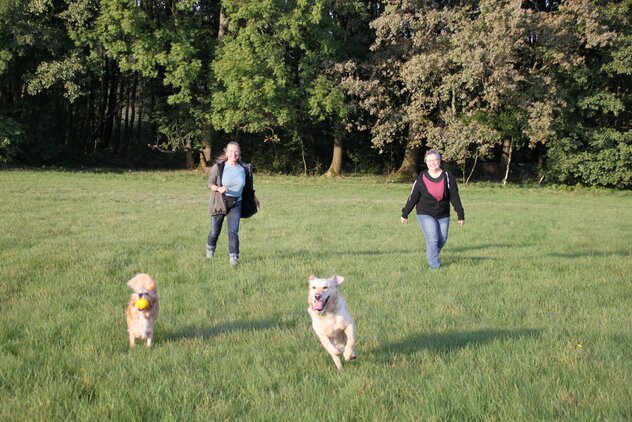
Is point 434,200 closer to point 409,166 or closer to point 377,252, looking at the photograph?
point 377,252

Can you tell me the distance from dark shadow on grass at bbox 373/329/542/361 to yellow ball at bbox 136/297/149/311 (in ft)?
7.13

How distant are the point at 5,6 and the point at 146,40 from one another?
7.74 m

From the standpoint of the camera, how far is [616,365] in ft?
16.3

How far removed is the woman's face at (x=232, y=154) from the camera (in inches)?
394

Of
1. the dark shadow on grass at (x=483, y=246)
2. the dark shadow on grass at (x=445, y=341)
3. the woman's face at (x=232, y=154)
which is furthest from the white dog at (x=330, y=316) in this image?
the dark shadow on grass at (x=483, y=246)

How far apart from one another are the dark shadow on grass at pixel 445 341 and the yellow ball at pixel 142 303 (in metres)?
2.17

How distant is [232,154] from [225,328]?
452 cm

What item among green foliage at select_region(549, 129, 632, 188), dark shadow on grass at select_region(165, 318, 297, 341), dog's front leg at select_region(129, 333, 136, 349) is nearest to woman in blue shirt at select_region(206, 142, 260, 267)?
dark shadow on grass at select_region(165, 318, 297, 341)

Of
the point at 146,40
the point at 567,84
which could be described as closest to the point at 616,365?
the point at 567,84

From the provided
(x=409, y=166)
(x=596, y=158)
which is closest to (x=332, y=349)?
(x=596, y=158)

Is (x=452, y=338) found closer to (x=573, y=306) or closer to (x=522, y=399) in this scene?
(x=522, y=399)

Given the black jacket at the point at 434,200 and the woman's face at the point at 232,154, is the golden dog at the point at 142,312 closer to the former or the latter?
the woman's face at the point at 232,154

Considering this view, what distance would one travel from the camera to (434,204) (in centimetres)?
1021

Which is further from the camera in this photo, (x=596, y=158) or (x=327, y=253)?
(x=596, y=158)
